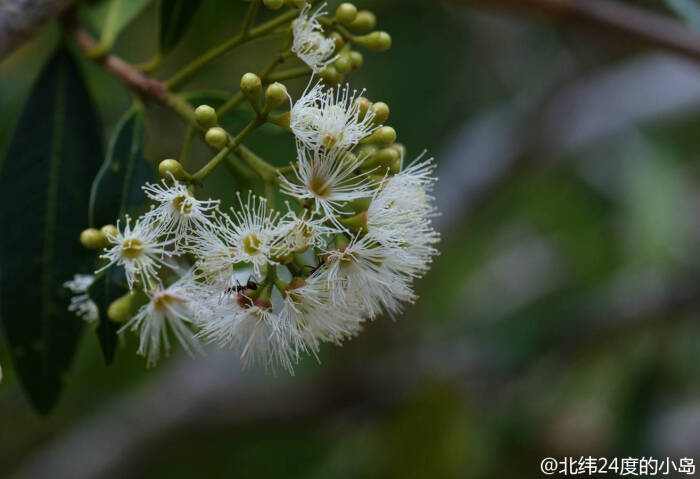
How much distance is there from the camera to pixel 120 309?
1.03 m

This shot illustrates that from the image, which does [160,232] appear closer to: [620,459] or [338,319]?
[338,319]

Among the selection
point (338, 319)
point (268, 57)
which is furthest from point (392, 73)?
point (338, 319)

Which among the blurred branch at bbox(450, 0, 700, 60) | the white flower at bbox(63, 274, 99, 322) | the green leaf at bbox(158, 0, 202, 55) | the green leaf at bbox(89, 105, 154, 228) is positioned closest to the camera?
the green leaf at bbox(89, 105, 154, 228)

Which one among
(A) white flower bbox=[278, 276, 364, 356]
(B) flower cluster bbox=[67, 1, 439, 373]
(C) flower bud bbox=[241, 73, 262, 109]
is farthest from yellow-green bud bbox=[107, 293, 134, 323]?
(C) flower bud bbox=[241, 73, 262, 109]

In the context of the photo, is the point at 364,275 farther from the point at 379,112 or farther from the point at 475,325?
the point at 475,325

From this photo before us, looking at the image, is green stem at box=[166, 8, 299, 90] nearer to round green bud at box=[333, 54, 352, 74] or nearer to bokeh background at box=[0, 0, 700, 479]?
round green bud at box=[333, 54, 352, 74]

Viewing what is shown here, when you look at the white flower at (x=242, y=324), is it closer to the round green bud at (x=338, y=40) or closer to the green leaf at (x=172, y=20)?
the round green bud at (x=338, y=40)

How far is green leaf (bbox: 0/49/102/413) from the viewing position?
1.24 metres

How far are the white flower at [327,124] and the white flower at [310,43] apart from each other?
0.05 metres

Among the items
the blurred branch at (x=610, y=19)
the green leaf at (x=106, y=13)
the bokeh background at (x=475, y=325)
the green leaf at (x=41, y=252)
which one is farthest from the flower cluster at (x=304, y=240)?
the bokeh background at (x=475, y=325)

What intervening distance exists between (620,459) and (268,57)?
74.0 inches

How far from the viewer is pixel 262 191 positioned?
123 cm

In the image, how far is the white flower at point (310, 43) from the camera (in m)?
1.02

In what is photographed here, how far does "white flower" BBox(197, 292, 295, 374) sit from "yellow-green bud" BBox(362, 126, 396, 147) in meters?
0.27
